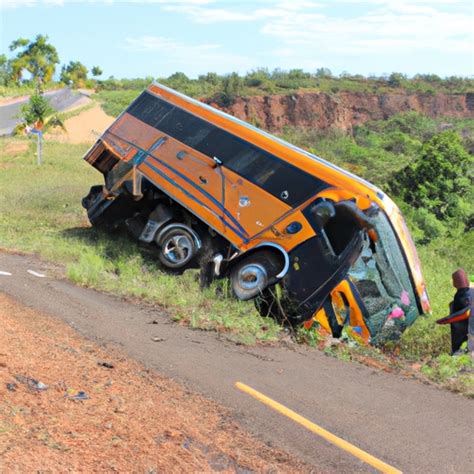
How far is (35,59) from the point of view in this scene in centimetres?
7100

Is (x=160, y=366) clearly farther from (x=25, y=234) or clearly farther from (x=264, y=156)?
(x=25, y=234)

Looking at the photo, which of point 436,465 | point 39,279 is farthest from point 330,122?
point 436,465

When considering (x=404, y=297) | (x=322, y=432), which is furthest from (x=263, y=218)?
(x=322, y=432)

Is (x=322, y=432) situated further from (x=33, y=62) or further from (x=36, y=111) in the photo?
(x=33, y=62)

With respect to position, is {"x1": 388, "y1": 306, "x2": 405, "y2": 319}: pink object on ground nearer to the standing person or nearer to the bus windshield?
the bus windshield

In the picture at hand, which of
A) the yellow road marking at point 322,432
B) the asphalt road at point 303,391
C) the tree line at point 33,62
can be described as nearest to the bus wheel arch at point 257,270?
the asphalt road at point 303,391

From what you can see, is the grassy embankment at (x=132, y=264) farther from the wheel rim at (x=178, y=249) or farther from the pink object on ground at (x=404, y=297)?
the pink object on ground at (x=404, y=297)

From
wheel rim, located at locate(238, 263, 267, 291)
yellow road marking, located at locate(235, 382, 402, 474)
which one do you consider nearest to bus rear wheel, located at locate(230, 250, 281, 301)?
wheel rim, located at locate(238, 263, 267, 291)

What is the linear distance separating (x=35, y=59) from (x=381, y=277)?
69.7m

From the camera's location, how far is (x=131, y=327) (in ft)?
23.7

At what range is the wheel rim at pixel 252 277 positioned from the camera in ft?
28.7

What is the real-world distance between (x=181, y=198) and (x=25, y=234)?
4534 mm

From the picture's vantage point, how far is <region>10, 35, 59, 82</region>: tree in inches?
2763

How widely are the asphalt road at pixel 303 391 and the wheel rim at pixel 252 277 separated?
132cm
